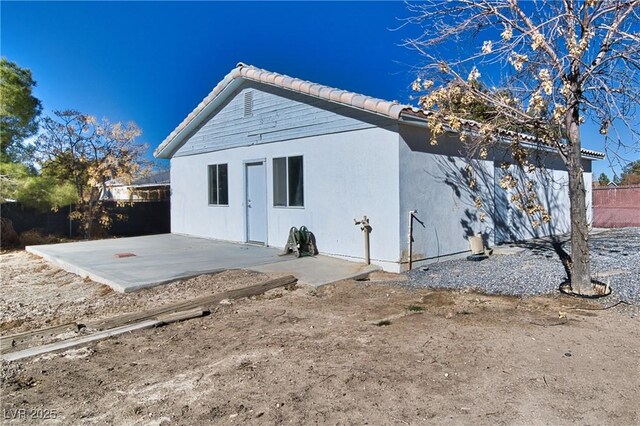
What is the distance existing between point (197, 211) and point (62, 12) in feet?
21.1

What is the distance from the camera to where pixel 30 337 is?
4.46 metres

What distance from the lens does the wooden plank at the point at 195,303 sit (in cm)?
486

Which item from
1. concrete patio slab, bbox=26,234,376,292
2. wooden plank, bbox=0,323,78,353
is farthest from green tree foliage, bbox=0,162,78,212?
wooden plank, bbox=0,323,78,353

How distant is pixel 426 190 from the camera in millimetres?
8242

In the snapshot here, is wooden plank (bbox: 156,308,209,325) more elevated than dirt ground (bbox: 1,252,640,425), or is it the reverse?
wooden plank (bbox: 156,308,209,325)

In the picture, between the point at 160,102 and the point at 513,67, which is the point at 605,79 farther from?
the point at 160,102

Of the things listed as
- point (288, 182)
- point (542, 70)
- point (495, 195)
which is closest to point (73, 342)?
point (288, 182)

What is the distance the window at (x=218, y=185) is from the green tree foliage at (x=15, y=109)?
6501mm

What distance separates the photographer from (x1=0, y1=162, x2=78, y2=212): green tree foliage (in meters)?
12.5

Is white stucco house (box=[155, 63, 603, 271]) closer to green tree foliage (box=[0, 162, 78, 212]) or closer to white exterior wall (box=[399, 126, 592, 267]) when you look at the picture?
white exterior wall (box=[399, 126, 592, 267])

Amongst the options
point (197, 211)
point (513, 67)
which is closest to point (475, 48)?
point (513, 67)

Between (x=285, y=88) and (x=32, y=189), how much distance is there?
361 inches

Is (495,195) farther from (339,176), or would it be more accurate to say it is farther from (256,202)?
(256,202)

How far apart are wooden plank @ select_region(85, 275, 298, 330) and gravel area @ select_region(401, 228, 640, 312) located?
2.16 meters
